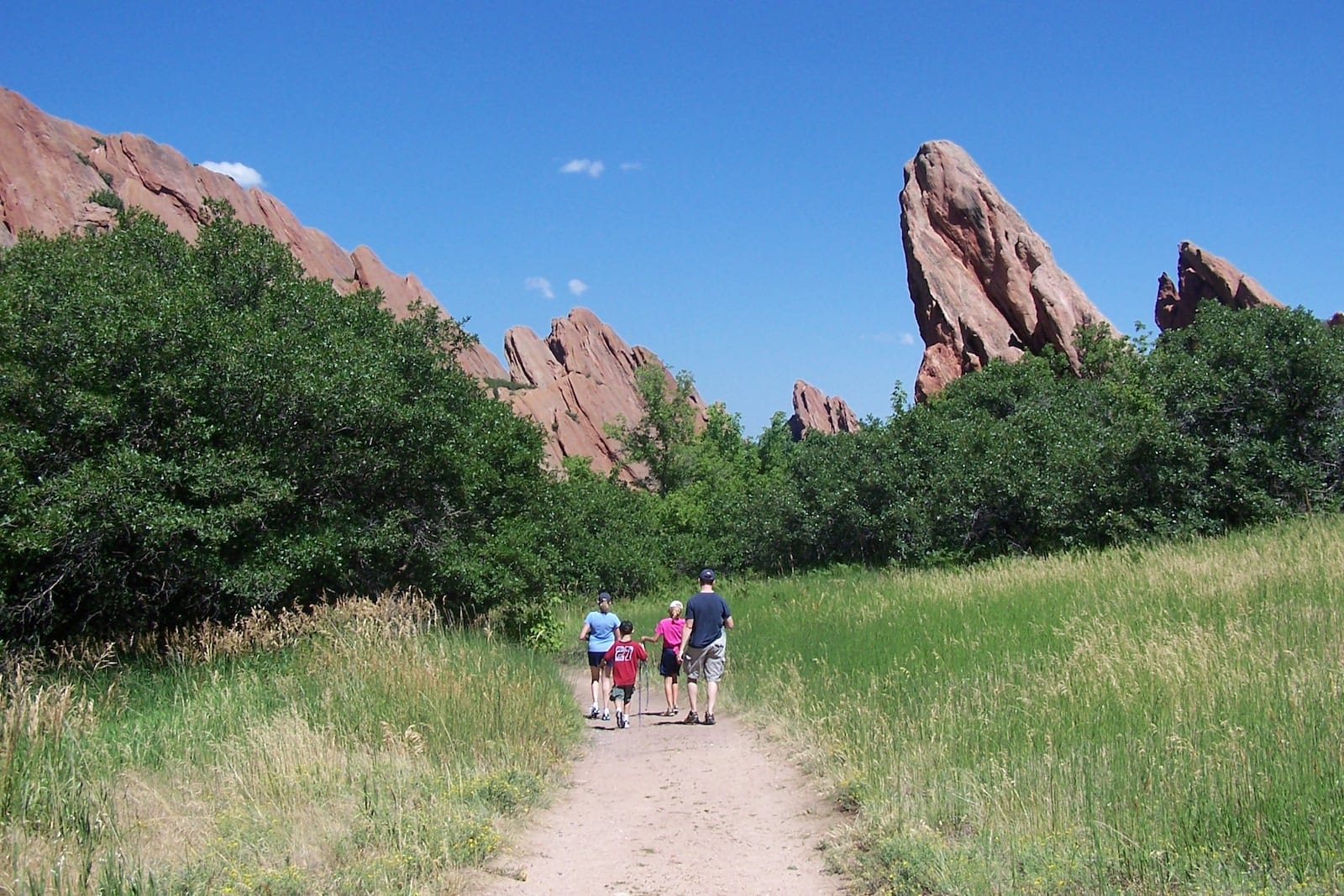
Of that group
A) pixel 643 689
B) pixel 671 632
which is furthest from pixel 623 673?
pixel 643 689

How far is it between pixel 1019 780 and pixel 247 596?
8742mm

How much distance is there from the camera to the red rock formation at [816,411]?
148 meters

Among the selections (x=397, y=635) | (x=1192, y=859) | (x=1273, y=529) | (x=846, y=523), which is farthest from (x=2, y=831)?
(x=846, y=523)

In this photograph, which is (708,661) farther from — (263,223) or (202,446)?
(263,223)

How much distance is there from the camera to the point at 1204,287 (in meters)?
48.8

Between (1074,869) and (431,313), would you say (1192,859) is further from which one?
(431,313)

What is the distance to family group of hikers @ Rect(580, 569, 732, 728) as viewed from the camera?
10711 mm

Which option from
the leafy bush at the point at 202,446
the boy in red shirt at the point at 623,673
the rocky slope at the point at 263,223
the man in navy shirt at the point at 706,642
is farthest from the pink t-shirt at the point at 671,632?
the rocky slope at the point at 263,223

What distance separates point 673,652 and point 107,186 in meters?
70.0

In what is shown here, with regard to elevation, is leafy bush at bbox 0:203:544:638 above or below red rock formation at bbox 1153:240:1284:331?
below

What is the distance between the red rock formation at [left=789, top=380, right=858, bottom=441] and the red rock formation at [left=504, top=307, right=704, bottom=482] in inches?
1008

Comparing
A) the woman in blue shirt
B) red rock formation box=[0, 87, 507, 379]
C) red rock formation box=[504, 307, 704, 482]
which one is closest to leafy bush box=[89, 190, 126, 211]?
red rock formation box=[0, 87, 507, 379]

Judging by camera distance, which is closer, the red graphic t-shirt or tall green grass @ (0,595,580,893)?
tall green grass @ (0,595,580,893)

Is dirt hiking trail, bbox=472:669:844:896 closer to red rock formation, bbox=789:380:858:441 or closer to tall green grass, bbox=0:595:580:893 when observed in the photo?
tall green grass, bbox=0:595:580:893
